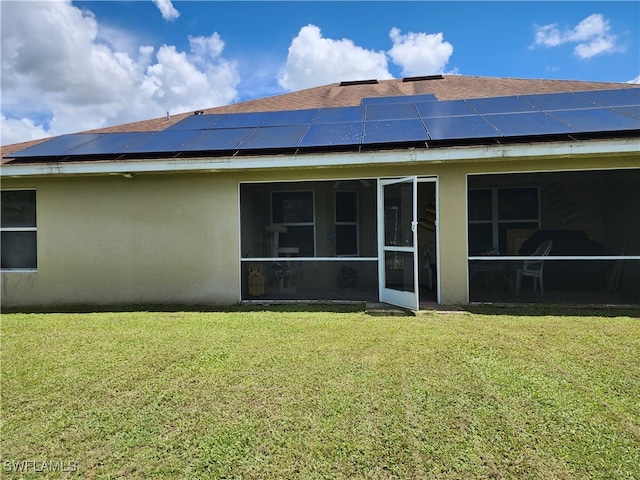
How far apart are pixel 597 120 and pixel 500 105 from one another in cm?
202

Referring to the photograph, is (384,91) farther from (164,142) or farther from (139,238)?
(139,238)

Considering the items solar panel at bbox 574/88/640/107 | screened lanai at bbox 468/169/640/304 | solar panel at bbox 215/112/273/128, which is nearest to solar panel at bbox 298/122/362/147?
solar panel at bbox 215/112/273/128

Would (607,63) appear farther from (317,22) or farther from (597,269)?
(317,22)

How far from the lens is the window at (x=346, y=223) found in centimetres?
820

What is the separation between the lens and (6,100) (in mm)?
10898

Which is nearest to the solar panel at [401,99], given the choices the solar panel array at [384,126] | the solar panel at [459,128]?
the solar panel array at [384,126]

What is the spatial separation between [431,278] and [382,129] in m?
3.62

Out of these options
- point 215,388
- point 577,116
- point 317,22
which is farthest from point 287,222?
point 317,22

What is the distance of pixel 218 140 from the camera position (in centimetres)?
711

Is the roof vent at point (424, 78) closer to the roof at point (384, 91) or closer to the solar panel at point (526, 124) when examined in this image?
the roof at point (384, 91)

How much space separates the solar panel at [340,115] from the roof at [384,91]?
Answer: 1.71m

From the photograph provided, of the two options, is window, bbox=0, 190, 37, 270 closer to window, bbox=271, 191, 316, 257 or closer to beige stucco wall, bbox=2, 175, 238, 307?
beige stucco wall, bbox=2, 175, 238, 307

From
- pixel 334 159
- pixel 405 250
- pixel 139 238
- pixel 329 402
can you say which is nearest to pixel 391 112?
pixel 334 159

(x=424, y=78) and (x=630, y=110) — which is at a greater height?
(x=424, y=78)
